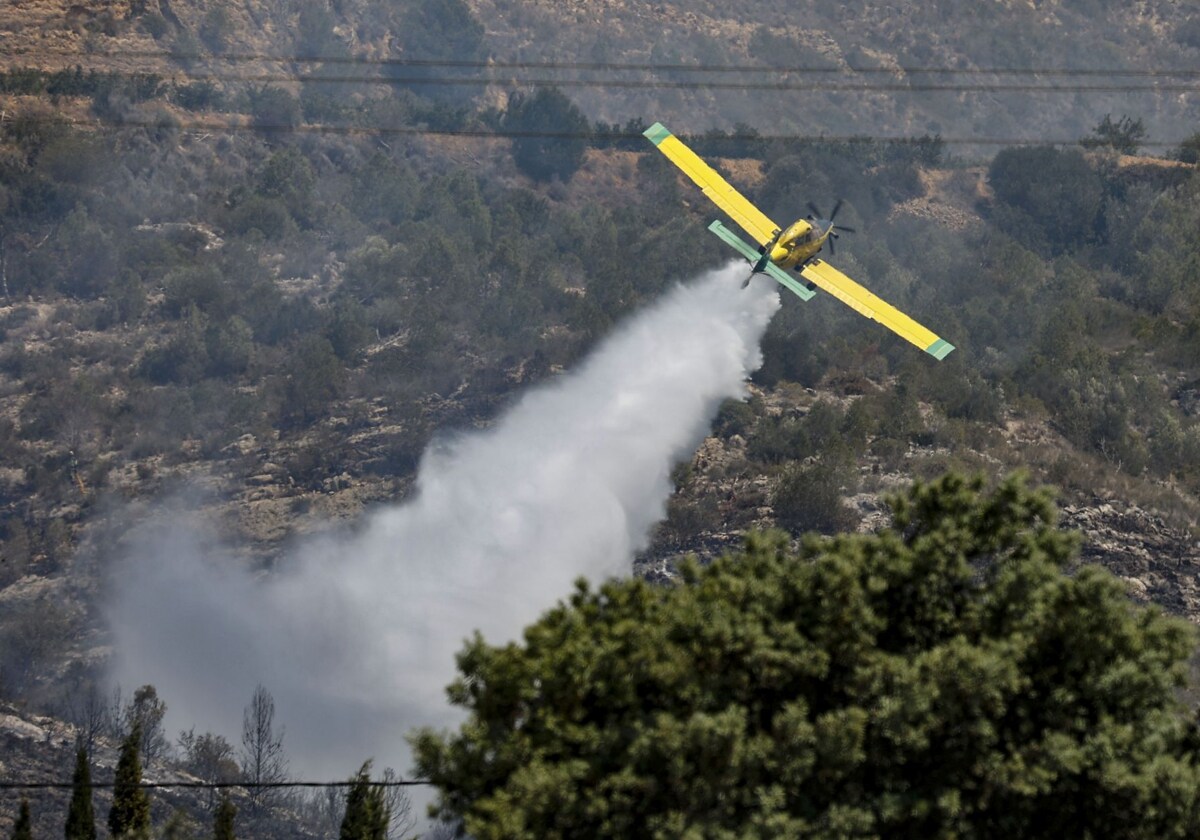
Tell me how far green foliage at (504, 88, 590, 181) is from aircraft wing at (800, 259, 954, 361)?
60513mm

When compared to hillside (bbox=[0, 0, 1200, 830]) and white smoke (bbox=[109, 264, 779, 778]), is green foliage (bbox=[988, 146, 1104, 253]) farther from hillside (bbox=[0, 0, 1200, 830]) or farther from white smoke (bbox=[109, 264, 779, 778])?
white smoke (bbox=[109, 264, 779, 778])

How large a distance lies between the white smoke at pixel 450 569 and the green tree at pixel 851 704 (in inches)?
1920

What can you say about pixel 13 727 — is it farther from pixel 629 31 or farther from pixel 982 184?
pixel 629 31

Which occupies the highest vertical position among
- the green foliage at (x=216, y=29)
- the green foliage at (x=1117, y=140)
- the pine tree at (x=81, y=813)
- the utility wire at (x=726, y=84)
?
the utility wire at (x=726, y=84)

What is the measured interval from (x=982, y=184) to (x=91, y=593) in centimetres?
7356

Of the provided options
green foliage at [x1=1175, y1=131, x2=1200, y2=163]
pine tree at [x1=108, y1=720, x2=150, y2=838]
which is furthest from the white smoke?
green foliage at [x1=1175, y1=131, x2=1200, y2=163]

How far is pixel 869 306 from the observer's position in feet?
256

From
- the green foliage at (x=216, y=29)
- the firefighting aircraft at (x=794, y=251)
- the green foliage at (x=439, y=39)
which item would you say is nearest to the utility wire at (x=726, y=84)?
the green foliage at (x=439, y=39)

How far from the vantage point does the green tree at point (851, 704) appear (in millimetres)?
29141

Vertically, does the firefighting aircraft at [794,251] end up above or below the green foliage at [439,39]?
below

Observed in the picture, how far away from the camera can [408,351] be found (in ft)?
367

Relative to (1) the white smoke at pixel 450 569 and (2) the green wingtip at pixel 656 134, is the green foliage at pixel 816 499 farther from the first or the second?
(2) the green wingtip at pixel 656 134

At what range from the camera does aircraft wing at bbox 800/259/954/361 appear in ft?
248

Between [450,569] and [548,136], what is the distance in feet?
196
